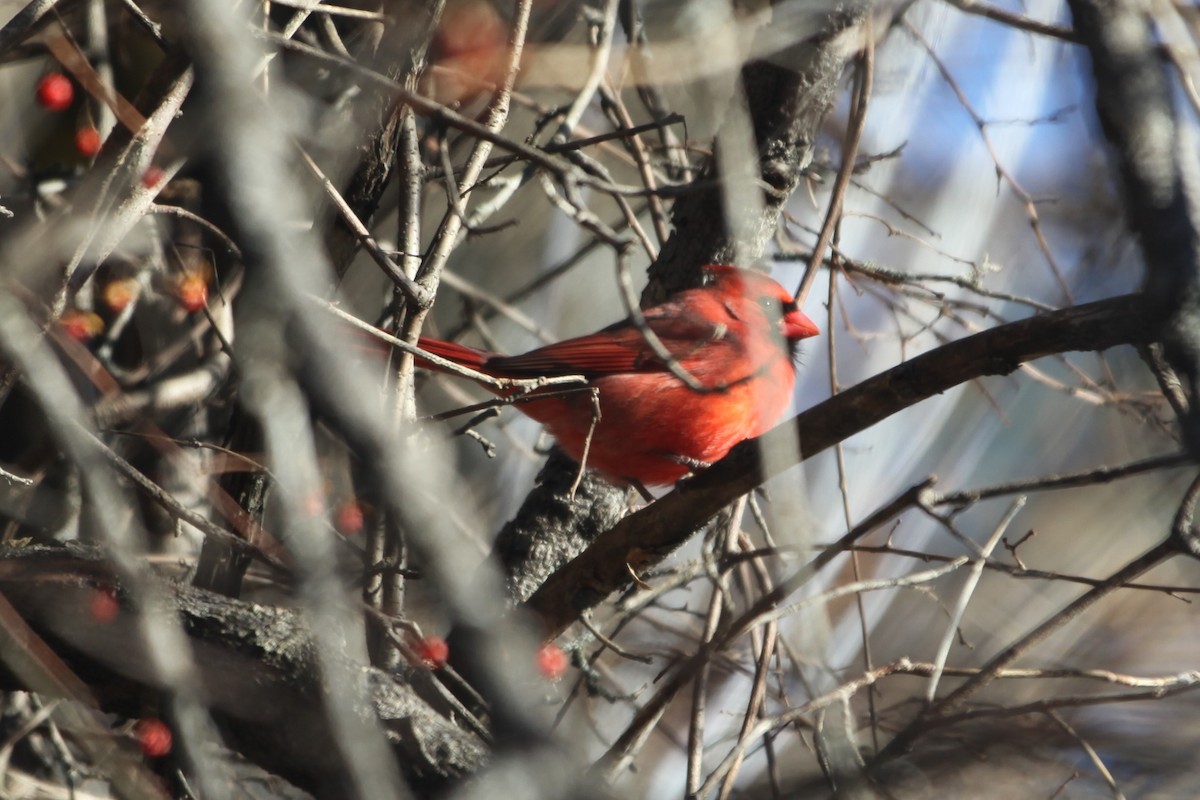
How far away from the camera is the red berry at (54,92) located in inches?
129

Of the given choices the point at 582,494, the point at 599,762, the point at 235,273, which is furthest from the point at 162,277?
the point at 599,762

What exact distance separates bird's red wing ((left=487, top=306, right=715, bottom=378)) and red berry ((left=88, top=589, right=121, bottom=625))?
1.34 metres

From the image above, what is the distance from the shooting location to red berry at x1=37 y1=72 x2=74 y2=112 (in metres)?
3.29

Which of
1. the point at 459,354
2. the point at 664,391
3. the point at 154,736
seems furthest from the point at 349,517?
the point at 664,391

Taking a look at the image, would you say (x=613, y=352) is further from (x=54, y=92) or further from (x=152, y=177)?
(x=54, y=92)

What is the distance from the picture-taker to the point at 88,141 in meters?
3.44

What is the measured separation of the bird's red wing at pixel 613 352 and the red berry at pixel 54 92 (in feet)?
4.63

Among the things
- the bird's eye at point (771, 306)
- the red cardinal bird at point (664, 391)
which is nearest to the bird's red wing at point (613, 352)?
the red cardinal bird at point (664, 391)

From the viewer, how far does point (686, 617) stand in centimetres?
432

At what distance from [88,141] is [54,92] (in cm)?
19

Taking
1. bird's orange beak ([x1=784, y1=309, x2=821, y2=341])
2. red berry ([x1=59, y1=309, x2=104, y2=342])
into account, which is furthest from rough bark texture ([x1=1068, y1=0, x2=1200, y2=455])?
red berry ([x1=59, y1=309, x2=104, y2=342])

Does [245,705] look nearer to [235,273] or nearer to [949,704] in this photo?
[949,704]

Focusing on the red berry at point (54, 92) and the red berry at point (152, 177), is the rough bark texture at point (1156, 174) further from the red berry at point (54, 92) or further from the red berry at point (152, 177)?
the red berry at point (54, 92)

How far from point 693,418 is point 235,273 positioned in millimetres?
1519
